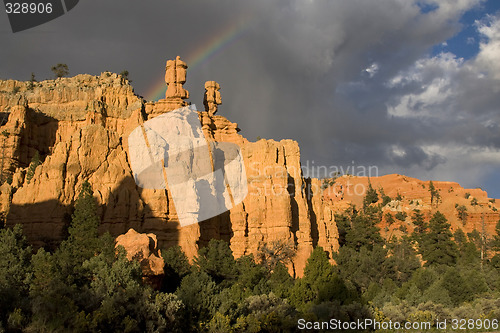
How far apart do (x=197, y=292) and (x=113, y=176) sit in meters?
16.8

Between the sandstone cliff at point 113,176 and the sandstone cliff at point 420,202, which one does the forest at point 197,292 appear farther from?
the sandstone cliff at point 420,202

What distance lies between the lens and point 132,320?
31.0 meters

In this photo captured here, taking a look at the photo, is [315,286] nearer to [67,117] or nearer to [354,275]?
[354,275]

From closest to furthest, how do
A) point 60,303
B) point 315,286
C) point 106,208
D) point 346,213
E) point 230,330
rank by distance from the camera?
point 60,303 → point 230,330 → point 315,286 → point 106,208 → point 346,213


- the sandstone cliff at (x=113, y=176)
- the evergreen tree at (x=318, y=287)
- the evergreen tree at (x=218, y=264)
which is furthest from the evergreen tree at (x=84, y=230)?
the evergreen tree at (x=318, y=287)

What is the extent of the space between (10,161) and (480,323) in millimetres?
44025

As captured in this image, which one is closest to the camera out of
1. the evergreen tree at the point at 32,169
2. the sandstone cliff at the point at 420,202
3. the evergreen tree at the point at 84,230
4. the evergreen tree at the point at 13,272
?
the evergreen tree at the point at 13,272

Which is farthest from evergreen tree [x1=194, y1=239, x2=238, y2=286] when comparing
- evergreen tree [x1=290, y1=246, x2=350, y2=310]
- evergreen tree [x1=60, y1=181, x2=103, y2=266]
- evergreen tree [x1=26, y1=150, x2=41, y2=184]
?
evergreen tree [x1=26, y1=150, x2=41, y2=184]

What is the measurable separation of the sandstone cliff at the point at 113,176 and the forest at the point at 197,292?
2.31 metres

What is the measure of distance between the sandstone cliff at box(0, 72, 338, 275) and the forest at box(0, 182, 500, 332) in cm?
231

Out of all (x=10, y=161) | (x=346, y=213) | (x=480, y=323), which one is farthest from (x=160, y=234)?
(x=346, y=213)

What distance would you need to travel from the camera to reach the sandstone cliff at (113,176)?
48750mm

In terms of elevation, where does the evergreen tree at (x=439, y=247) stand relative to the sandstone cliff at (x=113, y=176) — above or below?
below

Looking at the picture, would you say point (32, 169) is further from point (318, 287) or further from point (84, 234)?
point (318, 287)
